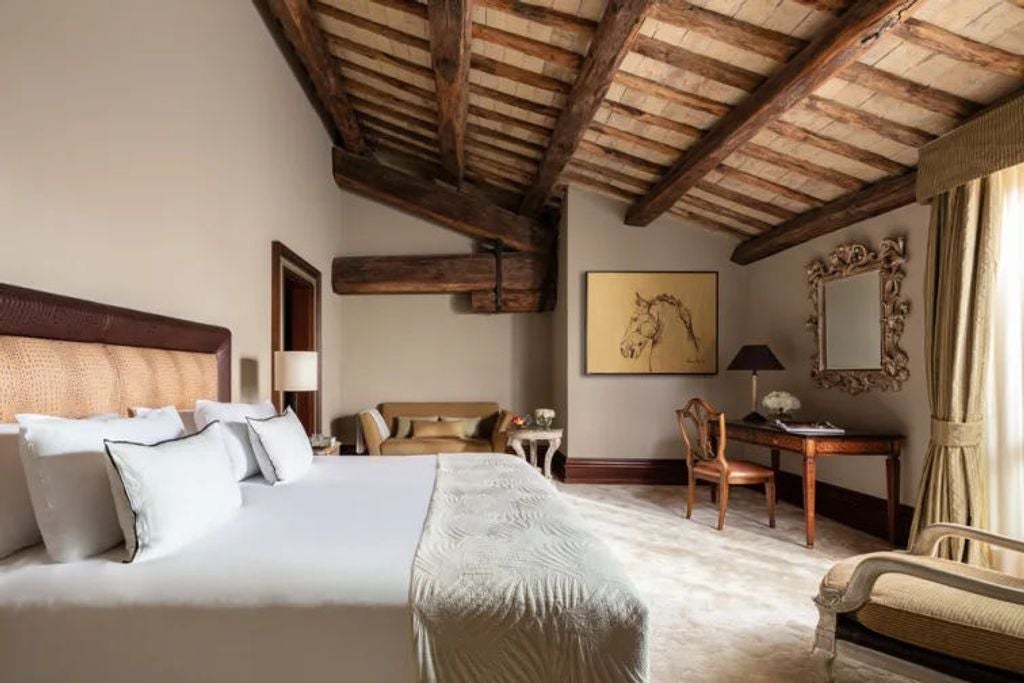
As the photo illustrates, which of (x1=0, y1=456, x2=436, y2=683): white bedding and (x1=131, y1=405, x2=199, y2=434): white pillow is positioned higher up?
(x1=131, y1=405, x2=199, y2=434): white pillow

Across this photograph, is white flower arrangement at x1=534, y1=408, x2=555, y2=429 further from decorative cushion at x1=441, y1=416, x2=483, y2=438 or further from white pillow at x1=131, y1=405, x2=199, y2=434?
white pillow at x1=131, y1=405, x2=199, y2=434

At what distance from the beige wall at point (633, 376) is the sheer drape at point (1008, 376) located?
2.43 metres

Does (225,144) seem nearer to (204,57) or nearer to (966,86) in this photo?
(204,57)

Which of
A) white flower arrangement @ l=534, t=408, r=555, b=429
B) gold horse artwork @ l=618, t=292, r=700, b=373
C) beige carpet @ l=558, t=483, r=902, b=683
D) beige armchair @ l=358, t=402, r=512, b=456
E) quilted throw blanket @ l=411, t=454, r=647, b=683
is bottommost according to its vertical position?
beige carpet @ l=558, t=483, r=902, b=683

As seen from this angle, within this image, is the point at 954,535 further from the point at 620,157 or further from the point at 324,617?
the point at 620,157

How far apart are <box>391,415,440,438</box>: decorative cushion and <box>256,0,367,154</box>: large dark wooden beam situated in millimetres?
3023

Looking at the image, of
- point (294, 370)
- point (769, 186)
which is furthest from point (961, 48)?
point (294, 370)

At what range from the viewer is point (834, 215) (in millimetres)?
3648

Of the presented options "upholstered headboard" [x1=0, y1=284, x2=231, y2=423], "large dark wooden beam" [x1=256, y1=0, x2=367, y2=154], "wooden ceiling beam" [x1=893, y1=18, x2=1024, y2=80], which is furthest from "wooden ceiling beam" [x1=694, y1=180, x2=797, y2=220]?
"upholstered headboard" [x1=0, y1=284, x2=231, y2=423]

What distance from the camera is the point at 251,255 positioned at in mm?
3512

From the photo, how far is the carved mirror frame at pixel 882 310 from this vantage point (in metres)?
3.27

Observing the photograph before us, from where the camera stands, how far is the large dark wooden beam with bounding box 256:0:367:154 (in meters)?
3.54

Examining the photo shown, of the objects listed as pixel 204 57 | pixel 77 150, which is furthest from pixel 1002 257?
pixel 204 57

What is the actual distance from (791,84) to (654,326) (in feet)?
8.90
